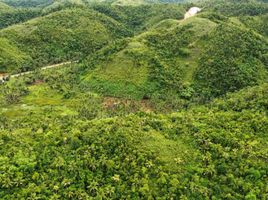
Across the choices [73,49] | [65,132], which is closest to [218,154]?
[65,132]

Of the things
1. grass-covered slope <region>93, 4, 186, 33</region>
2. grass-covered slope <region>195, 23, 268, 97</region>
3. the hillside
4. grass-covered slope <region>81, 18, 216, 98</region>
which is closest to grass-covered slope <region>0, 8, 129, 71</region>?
grass-covered slope <region>81, 18, 216, 98</region>

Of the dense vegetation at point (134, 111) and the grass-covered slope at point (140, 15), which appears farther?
the grass-covered slope at point (140, 15)

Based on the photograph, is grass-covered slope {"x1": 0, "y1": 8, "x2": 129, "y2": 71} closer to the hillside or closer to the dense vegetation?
the dense vegetation

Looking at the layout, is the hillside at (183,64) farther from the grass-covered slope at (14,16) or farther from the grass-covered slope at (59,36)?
the grass-covered slope at (14,16)

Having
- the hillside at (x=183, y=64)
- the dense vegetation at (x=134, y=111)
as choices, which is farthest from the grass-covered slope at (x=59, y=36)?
the hillside at (x=183, y=64)

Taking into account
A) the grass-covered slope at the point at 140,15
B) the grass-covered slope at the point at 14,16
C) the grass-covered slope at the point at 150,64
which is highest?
the grass-covered slope at the point at 150,64

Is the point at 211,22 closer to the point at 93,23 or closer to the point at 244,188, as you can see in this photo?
the point at 93,23

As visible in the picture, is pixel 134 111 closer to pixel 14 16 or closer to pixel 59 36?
pixel 59 36
